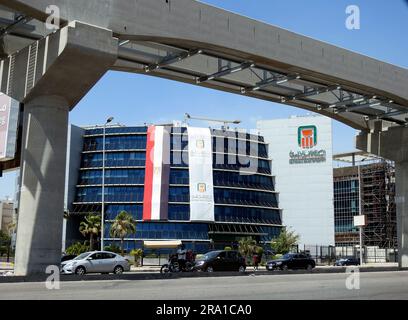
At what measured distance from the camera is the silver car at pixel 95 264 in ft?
97.9

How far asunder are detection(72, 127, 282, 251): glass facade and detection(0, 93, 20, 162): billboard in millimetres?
63604

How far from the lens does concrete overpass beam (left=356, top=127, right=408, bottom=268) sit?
124ft

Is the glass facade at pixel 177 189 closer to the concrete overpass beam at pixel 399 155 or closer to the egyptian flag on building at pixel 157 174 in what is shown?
the egyptian flag on building at pixel 157 174

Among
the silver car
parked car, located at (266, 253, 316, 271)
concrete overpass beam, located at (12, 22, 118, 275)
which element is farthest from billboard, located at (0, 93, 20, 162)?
parked car, located at (266, 253, 316, 271)

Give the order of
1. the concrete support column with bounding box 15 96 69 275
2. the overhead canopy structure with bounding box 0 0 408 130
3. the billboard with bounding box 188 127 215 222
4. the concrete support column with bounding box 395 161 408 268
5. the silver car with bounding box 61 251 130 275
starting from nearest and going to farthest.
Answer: the concrete support column with bounding box 15 96 69 275, the overhead canopy structure with bounding box 0 0 408 130, the silver car with bounding box 61 251 130 275, the concrete support column with bounding box 395 161 408 268, the billboard with bounding box 188 127 215 222

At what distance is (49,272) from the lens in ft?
71.1

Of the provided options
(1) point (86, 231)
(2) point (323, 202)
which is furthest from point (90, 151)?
(2) point (323, 202)

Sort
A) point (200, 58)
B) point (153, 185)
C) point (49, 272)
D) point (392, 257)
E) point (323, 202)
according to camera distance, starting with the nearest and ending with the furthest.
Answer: point (49, 272) → point (200, 58) → point (392, 257) → point (153, 185) → point (323, 202)

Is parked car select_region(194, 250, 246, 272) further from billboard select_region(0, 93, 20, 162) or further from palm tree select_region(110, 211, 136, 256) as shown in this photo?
palm tree select_region(110, 211, 136, 256)

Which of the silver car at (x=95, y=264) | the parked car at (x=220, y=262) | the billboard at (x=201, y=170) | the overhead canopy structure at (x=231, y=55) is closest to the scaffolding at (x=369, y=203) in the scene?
the billboard at (x=201, y=170)

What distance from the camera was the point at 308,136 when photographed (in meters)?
119

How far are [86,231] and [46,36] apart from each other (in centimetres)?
6324

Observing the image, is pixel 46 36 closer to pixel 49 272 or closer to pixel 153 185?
pixel 49 272

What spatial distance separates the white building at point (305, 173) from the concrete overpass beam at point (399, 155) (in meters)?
79.5
